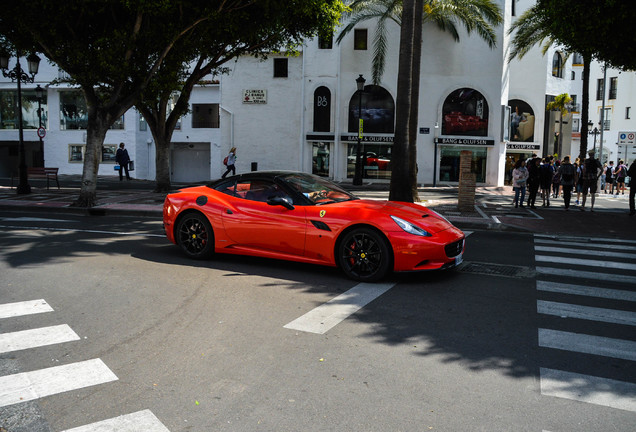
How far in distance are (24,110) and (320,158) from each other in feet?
78.8

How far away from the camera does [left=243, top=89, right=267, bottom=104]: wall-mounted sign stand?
3362 cm

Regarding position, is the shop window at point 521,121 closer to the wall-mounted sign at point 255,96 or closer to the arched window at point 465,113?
the arched window at point 465,113

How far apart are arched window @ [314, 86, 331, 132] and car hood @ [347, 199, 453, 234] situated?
84.1 feet

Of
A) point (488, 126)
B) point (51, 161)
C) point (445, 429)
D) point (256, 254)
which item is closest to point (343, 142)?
point (488, 126)

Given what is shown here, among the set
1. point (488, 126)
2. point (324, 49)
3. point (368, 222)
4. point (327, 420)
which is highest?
point (324, 49)

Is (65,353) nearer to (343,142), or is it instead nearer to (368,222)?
(368,222)

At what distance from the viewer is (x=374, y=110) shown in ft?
108

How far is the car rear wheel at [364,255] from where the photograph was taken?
7.23m

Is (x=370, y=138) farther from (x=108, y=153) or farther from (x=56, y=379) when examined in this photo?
(x=56, y=379)

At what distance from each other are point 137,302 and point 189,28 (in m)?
12.9

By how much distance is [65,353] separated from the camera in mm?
4781

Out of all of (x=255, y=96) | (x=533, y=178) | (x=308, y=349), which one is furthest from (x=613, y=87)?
(x=308, y=349)

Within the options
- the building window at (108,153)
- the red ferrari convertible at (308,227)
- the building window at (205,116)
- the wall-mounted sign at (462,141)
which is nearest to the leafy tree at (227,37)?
the red ferrari convertible at (308,227)

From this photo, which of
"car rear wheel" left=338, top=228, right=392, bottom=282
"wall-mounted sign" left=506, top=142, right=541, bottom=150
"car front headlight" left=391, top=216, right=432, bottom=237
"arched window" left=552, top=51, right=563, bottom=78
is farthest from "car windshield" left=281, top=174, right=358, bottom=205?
"arched window" left=552, top=51, right=563, bottom=78
